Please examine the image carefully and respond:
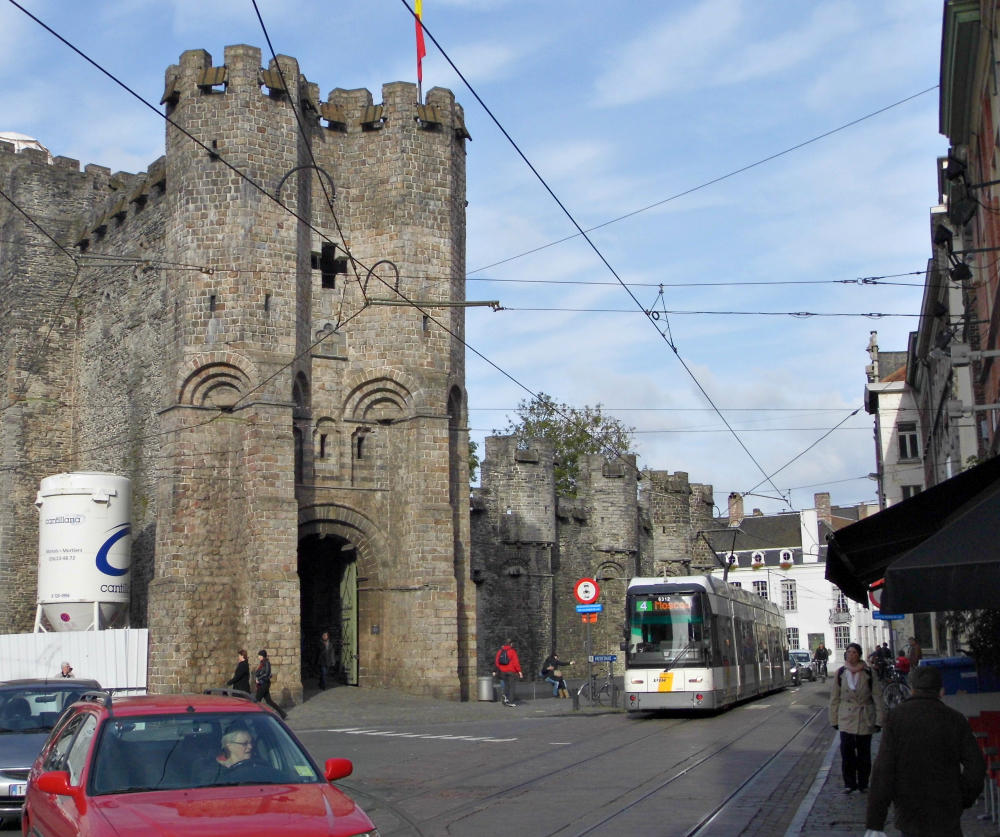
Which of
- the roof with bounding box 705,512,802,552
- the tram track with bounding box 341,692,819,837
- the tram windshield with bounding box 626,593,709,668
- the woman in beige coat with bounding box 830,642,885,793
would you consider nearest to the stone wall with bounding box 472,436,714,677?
the tram windshield with bounding box 626,593,709,668

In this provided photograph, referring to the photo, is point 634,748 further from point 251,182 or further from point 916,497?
point 251,182

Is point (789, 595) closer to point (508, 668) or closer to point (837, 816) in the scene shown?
point (508, 668)

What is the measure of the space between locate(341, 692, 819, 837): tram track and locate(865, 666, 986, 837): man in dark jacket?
3.87m

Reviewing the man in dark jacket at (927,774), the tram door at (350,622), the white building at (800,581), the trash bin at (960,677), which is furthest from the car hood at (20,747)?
the white building at (800,581)

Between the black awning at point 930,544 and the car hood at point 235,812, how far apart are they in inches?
123

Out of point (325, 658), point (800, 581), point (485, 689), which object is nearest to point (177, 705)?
point (325, 658)

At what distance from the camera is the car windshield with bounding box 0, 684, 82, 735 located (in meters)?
11.7

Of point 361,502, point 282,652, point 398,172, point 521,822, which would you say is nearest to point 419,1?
point 398,172

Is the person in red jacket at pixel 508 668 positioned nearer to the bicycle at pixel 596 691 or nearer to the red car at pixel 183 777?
the bicycle at pixel 596 691

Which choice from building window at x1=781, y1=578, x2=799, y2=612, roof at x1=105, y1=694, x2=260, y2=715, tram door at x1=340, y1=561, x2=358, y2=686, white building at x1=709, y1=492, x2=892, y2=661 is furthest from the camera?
building window at x1=781, y1=578, x2=799, y2=612

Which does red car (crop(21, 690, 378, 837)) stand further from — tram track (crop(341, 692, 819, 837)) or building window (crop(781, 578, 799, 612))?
building window (crop(781, 578, 799, 612))

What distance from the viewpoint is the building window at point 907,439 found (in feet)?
163

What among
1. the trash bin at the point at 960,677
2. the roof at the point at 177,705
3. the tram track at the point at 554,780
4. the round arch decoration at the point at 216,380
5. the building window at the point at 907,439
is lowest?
the tram track at the point at 554,780

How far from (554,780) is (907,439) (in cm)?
4009
